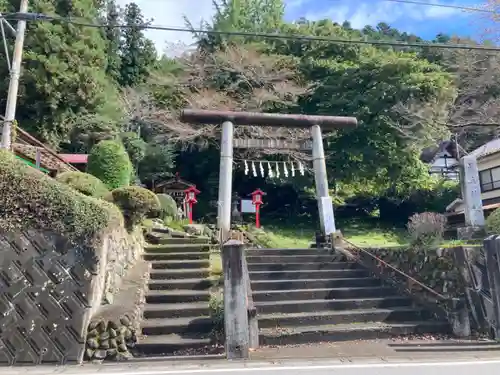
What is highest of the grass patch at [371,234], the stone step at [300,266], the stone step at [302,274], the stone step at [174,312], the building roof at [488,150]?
the building roof at [488,150]

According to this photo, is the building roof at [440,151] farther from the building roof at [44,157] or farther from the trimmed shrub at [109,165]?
the building roof at [44,157]

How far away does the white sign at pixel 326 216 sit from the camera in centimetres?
1123

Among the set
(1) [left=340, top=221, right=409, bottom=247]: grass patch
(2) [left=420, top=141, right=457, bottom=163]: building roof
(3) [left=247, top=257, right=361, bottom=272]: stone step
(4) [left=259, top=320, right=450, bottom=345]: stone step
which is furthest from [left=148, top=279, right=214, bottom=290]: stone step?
(2) [left=420, top=141, right=457, bottom=163]: building roof

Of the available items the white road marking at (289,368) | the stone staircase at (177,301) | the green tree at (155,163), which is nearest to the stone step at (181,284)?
Answer: the stone staircase at (177,301)

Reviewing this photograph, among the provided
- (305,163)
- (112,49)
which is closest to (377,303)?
(305,163)

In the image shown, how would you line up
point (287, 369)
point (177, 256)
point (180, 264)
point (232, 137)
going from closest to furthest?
point (287, 369) < point (180, 264) < point (177, 256) < point (232, 137)

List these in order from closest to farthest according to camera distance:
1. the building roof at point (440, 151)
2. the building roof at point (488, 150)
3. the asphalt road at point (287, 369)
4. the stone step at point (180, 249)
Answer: the asphalt road at point (287, 369) → the stone step at point (180, 249) → the building roof at point (488, 150) → the building roof at point (440, 151)

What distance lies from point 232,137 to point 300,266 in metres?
4.72

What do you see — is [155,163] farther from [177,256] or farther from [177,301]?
[177,301]

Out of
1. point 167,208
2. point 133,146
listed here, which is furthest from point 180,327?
point 133,146

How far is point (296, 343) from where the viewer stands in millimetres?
6465

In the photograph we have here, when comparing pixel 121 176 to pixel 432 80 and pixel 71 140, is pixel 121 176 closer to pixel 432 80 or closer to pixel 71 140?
pixel 71 140

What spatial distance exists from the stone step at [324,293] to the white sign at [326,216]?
3051 millimetres

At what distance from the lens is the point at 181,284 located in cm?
802
